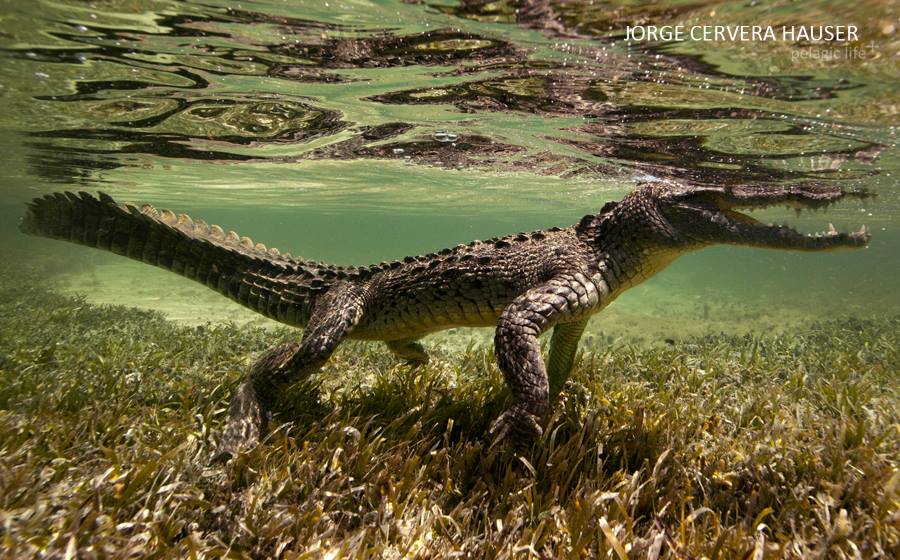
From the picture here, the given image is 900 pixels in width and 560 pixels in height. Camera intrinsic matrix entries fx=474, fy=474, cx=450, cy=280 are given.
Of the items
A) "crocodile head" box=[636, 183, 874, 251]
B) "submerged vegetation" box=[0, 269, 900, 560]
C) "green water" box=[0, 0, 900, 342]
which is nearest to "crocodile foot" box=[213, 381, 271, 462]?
"submerged vegetation" box=[0, 269, 900, 560]

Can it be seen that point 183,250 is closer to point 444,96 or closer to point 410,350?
point 410,350

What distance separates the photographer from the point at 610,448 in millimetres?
3705

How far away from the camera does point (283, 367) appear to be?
412cm

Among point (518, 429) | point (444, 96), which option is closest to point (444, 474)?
point (518, 429)

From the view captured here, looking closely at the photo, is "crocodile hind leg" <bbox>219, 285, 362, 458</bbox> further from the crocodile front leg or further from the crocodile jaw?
the crocodile jaw

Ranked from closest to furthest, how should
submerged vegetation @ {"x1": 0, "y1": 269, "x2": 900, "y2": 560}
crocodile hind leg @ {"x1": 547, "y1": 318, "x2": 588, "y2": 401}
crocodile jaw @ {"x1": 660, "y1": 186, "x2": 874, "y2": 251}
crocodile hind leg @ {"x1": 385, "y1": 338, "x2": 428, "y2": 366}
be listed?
submerged vegetation @ {"x1": 0, "y1": 269, "x2": 900, "y2": 560} < crocodile jaw @ {"x1": 660, "y1": 186, "x2": 874, "y2": 251} < crocodile hind leg @ {"x1": 547, "y1": 318, "x2": 588, "y2": 401} < crocodile hind leg @ {"x1": 385, "y1": 338, "x2": 428, "y2": 366}

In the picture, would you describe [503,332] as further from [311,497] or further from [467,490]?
[311,497]

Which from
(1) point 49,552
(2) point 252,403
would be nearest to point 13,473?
(1) point 49,552

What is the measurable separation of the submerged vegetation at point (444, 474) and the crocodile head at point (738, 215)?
148 centimetres

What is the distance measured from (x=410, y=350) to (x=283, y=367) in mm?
1759

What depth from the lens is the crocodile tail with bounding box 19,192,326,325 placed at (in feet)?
16.7

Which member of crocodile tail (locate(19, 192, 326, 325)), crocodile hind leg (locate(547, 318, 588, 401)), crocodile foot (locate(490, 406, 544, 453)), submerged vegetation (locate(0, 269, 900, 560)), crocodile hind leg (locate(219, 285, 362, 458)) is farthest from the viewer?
crocodile tail (locate(19, 192, 326, 325))

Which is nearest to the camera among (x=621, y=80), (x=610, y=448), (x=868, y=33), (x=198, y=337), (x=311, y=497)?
(x=311, y=497)

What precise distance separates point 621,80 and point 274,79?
225 inches
